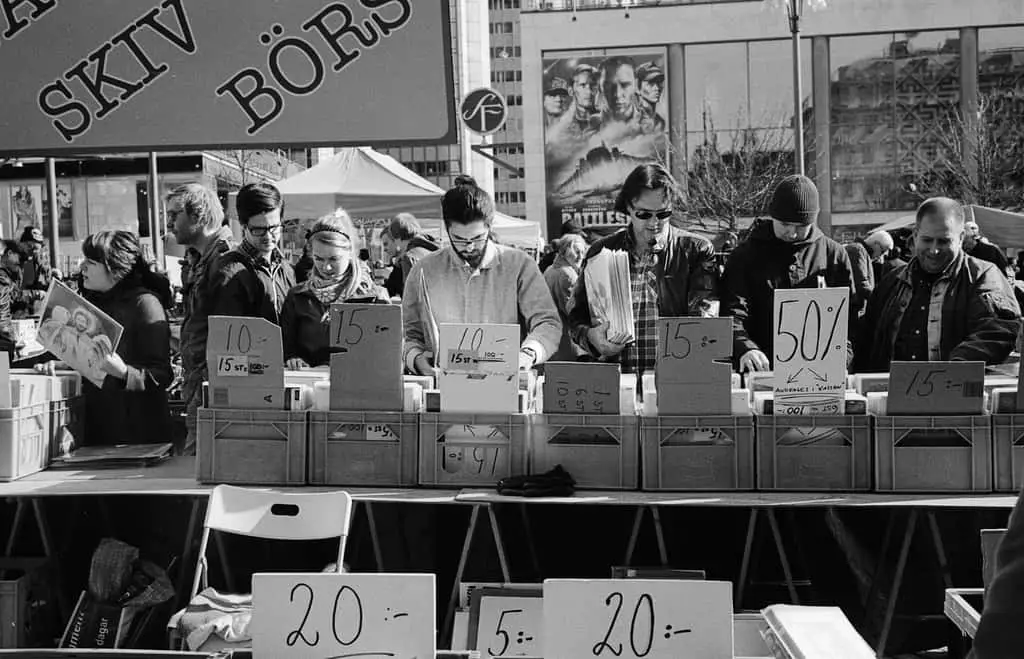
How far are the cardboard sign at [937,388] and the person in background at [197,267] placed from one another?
2446 mm

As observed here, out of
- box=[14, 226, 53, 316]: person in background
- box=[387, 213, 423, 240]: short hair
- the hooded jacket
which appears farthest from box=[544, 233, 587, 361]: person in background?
box=[14, 226, 53, 316]: person in background

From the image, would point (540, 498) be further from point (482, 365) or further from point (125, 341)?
point (125, 341)

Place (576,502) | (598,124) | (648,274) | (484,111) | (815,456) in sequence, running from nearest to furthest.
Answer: (576,502), (815,456), (648,274), (484,111), (598,124)

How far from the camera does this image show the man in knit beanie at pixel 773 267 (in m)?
4.08

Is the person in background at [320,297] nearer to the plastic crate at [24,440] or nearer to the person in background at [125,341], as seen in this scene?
the person in background at [125,341]

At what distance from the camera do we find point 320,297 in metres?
4.19

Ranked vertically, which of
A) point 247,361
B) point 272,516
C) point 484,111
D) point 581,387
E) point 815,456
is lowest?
point 272,516

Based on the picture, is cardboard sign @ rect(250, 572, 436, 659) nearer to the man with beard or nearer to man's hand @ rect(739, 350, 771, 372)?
man's hand @ rect(739, 350, 771, 372)

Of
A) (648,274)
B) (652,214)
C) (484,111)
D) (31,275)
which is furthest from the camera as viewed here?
(484,111)

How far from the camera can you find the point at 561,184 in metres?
35.8

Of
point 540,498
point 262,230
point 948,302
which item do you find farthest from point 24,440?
point 948,302

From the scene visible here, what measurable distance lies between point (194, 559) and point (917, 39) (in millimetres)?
35158

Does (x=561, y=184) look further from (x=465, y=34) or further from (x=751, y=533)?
(x=751, y=533)

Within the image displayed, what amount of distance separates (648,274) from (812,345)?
0.86 metres
